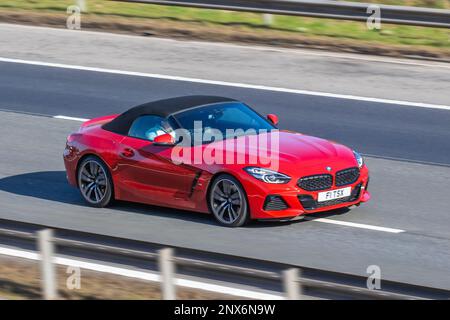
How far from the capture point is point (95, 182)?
13594mm

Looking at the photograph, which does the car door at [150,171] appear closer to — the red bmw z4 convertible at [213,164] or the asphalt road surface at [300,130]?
the red bmw z4 convertible at [213,164]

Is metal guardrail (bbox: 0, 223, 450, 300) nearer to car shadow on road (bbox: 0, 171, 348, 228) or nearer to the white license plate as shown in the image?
car shadow on road (bbox: 0, 171, 348, 228)

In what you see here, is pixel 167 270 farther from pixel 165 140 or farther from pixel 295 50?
pixel 295 50

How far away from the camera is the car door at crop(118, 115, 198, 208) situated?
12688mm

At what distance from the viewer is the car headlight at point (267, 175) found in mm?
12055

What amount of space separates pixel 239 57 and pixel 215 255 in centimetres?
1347

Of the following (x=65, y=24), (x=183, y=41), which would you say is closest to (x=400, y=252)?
(x=183, y=41)

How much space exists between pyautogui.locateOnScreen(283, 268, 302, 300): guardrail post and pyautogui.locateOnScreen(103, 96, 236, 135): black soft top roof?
562 cm

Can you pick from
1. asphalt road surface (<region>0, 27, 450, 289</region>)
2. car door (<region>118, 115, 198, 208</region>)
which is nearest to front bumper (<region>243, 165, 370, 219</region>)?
asphalt road surface (<region>0, 27, 450, 289</region>)

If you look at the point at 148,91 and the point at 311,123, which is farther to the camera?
the point at 148,91

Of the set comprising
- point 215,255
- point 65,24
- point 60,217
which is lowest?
point 215,255

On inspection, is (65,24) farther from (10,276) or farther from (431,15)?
(10,276)

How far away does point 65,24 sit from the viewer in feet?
82.3

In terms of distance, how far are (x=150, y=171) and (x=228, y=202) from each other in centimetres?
126
